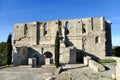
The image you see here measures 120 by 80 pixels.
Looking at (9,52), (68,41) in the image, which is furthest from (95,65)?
(9,52)

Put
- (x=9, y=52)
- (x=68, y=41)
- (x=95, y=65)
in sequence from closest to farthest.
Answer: (x=95, y=65) → (x=9, y=52) → (x=68, y=41)

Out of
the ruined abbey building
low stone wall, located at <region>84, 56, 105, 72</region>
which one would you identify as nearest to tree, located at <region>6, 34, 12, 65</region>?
the ruined abbey building

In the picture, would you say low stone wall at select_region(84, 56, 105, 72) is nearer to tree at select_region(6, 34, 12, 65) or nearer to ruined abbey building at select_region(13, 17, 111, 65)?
ruined abbey building at select_region(13, 17, 111, 65)

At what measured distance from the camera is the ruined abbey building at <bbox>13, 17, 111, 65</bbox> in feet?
128

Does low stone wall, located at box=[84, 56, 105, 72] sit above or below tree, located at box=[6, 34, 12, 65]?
below

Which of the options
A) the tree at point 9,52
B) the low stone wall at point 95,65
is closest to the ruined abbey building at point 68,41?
the tree at point 9,52

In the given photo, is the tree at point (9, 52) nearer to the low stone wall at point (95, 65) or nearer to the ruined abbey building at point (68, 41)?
the ruined abbey building at point (68, 41)

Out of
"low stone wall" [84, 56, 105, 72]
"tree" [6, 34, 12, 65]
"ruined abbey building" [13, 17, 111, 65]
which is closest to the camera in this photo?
"low stone wall" [84, 56, 105, 72]

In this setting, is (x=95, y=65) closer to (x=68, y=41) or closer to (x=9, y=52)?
(x=68, y=41)

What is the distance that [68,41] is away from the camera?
44.6m

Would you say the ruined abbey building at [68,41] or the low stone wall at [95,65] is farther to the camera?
the ruined abbey building at [68,41]

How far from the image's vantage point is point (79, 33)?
144ft

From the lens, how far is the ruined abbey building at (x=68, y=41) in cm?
3894

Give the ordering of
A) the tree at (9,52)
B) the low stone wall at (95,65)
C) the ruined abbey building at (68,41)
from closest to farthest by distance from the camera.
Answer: the low stone wall at (95,65), the tree at (9,52), the ruined abbey building at (68,41)
